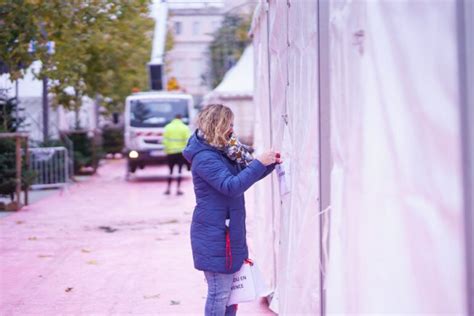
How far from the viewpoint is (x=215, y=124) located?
15.7ft

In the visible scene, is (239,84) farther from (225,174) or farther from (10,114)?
(225,174)

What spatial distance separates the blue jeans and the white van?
61.6 feet

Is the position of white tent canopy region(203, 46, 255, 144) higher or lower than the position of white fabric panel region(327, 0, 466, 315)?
higher

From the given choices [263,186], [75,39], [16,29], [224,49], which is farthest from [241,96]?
[263,186]

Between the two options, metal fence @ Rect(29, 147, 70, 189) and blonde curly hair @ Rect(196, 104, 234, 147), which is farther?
metal fence @ Rect(29, 147, 70, 189)

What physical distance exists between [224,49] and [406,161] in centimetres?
5407

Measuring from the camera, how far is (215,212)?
4.75 metres

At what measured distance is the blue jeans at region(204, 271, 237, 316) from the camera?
4.82 metres

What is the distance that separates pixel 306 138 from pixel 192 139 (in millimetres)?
915

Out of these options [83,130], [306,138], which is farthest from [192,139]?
[83,130]

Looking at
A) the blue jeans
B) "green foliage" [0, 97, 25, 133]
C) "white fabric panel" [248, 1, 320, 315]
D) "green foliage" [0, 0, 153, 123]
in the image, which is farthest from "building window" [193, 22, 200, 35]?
the blue jeans

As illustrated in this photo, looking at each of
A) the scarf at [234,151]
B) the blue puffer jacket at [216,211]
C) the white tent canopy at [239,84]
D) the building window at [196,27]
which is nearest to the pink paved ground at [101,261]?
the blue puffer jacket at [216,211]

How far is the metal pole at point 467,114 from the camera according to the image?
9.98ft

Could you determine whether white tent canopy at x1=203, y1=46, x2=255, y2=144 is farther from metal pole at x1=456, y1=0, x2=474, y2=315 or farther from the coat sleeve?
metal pole at x1=456, y1=0, x2=474, y2=315
